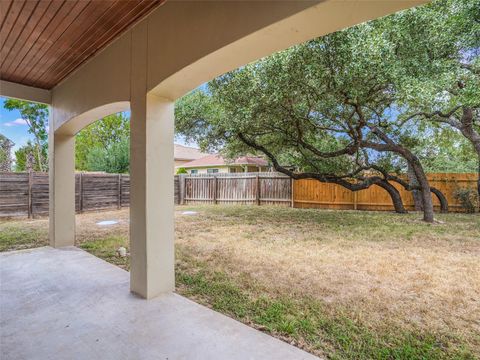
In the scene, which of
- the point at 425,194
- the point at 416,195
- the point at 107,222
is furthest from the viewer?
the point at 416,195

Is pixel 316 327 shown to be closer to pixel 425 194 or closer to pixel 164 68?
pixel 164 68

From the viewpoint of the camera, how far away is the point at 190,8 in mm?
2148

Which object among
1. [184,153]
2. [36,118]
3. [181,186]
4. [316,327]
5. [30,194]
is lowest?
[316,327]

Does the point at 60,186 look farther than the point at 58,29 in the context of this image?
Yes

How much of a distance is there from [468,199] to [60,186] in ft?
35.8

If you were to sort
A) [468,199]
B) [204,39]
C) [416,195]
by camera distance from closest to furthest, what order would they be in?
1. [204,39]
2. [468,199]
3. [416,195]

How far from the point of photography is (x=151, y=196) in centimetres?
267

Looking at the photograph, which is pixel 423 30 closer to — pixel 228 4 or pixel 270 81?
pixel 270 81

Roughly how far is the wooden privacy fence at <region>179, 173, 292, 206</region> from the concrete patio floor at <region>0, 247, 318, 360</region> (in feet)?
26.9

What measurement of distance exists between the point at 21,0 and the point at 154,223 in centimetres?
221

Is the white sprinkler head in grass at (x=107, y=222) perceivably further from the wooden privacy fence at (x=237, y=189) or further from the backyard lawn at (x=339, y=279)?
the wooden privacy fence at (x=237, y=189)

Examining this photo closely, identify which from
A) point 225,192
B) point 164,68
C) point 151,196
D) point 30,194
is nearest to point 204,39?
point 164,68

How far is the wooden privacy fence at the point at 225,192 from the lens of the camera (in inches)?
306

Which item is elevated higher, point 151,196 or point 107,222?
point 151,196
